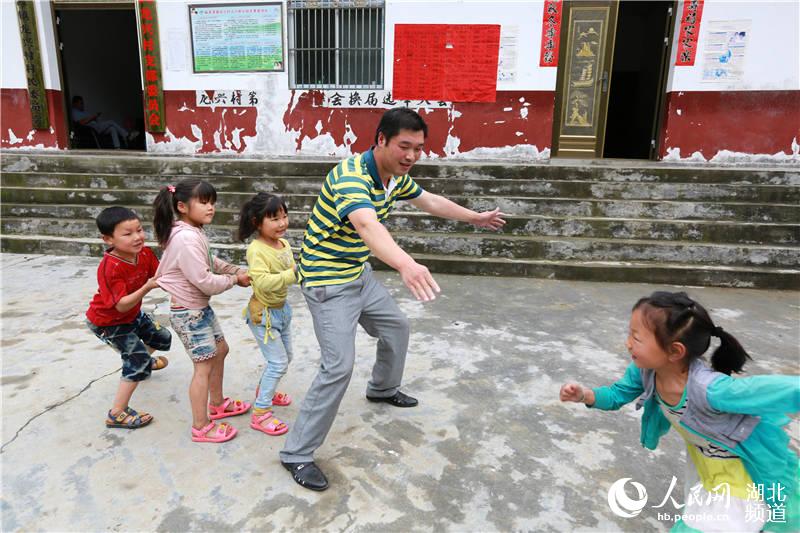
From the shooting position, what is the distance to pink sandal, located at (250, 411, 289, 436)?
2467 millimetres

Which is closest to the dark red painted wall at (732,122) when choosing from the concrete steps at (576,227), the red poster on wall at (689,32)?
the red poster on wall at (689,32)

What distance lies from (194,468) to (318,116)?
590cm

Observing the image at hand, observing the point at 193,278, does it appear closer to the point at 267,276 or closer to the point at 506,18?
the point at 267,276

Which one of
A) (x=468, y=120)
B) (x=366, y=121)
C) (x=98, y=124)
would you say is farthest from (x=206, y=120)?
(x=98, y=124)

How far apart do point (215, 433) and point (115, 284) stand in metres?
0.84

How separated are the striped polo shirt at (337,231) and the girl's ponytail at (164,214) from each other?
622 millimetres

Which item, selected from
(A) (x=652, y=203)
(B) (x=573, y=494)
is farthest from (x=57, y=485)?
(A) (x=652, y=203)

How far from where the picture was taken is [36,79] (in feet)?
25.3

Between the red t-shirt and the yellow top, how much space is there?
20.8 inches

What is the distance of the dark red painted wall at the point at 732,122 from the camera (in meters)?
6.45

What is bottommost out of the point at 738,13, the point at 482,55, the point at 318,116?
the point at 318,116

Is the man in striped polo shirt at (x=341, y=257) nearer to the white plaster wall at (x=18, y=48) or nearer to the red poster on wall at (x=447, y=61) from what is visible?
the red poster on wall at (x=447, y=61)

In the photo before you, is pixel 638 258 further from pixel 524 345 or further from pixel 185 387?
pixel 185 387

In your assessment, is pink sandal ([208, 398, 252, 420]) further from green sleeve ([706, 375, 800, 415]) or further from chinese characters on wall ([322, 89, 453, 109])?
chinese characters on wall ([322, 89, 453, 109])
